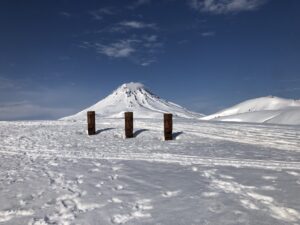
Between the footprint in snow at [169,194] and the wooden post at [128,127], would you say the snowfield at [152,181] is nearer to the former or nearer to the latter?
the footprint in snow at [169,194]

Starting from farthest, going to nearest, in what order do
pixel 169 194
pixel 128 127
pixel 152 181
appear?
1. pixel 128 127
2. pixel 152 181
3. pixel 169 194

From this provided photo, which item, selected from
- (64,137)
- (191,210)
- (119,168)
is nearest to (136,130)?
(64,137)

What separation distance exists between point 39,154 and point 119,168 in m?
4.15

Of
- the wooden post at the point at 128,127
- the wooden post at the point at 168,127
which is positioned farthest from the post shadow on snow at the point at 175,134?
the wooden post at the point at 128,127

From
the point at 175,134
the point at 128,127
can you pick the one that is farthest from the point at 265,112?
the point at 128,127

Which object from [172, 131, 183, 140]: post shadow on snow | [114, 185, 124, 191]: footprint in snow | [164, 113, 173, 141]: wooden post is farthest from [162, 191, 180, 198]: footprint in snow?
[172, 131, 183, 140]: post shadow on snow

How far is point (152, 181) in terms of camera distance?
8266mm

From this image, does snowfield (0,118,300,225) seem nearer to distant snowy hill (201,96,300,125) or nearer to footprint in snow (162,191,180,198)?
footprint in snow (162,191,180,198)

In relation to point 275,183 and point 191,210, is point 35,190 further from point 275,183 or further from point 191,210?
point 275,183

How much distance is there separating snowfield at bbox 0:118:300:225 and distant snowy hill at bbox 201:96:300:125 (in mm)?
15133

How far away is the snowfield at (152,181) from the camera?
5844 mm

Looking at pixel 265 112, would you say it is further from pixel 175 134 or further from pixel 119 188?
pixel 119 188

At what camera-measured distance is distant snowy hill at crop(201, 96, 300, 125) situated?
99.5ft

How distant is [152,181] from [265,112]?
29.2 m
